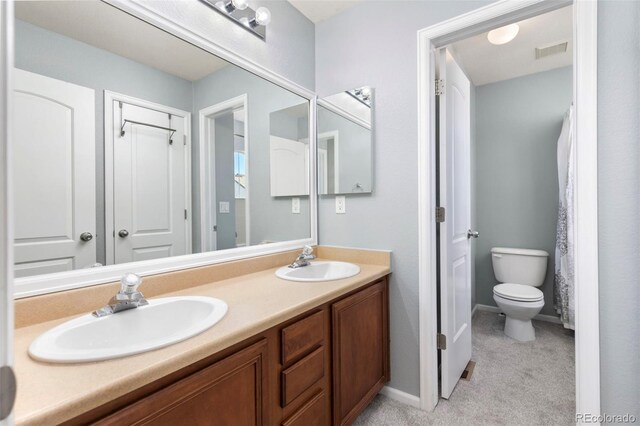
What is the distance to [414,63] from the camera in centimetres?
166

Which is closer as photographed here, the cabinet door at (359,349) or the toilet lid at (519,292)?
the cabinet door at (359,349)

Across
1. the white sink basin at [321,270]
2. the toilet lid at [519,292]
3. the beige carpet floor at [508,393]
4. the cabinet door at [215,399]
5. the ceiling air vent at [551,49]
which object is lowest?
the beige carpet floor at [508,393]

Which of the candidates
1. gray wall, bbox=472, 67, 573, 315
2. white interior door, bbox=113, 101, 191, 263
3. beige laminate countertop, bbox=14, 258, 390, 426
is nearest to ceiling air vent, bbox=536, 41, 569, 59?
gray wall, bbox=472, 67, 573, 315

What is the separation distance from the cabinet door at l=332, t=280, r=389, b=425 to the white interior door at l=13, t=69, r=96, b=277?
1.03 metres

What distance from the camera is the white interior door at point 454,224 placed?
5.67 ft

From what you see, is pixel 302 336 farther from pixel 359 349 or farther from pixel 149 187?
pixel 149 187

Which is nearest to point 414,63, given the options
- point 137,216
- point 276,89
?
point 276,89

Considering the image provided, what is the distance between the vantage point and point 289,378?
1039 millimetres

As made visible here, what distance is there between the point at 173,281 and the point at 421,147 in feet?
4.65

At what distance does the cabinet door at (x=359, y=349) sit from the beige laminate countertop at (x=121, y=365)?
253 mm

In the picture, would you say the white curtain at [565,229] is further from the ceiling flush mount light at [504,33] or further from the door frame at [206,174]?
the door frame at [206,174]

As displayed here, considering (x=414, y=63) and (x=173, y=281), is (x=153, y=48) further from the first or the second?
(x=414, y=63)

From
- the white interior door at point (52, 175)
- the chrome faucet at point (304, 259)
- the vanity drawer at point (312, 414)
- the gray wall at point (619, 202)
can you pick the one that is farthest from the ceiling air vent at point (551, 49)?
the white interior door at point (52, 175)

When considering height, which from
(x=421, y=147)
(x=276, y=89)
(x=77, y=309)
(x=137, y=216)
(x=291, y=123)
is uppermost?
(x=276, y=89)
